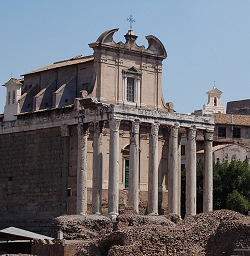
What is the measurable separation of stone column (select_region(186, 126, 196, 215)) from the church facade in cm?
6

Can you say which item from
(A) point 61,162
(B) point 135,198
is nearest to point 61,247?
(B) point 135,198

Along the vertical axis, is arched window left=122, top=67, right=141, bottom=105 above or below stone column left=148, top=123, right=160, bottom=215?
above

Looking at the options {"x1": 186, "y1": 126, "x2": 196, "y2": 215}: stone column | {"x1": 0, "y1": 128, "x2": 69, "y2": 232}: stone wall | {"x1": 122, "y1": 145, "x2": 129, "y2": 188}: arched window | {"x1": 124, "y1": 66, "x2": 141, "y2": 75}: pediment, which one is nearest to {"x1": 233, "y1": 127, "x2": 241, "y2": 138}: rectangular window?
{"x1": 186, "y1": 126, "x2": 196, "y2": 215}: stone column

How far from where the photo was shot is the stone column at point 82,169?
142 ft

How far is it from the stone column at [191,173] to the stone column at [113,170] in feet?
16.9

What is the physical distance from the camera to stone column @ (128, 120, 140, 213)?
42750 mm

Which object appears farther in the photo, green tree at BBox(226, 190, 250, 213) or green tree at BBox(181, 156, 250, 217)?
green tree at BBox(181, 156, 250, 217)

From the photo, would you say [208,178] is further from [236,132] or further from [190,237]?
[190,237]

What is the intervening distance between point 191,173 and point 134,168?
4513 mm

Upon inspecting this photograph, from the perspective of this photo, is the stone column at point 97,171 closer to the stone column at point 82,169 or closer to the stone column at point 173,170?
the stone column at point 82,169

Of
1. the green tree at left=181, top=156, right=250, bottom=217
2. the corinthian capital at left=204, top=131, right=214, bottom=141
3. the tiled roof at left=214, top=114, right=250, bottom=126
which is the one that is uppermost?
the tiled roof at left=214, top=114, right=250, bottom=126

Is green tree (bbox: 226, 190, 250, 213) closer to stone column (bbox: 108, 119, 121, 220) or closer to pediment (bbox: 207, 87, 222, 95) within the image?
stone column (bbox: 108, 119, 121, 220)

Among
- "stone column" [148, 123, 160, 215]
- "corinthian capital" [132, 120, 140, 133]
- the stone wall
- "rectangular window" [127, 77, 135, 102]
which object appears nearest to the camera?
"corinthian capital" [132, 120, 140, 133]

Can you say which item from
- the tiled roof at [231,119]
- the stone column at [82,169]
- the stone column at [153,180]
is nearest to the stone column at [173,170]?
the stone column at [153,180]
